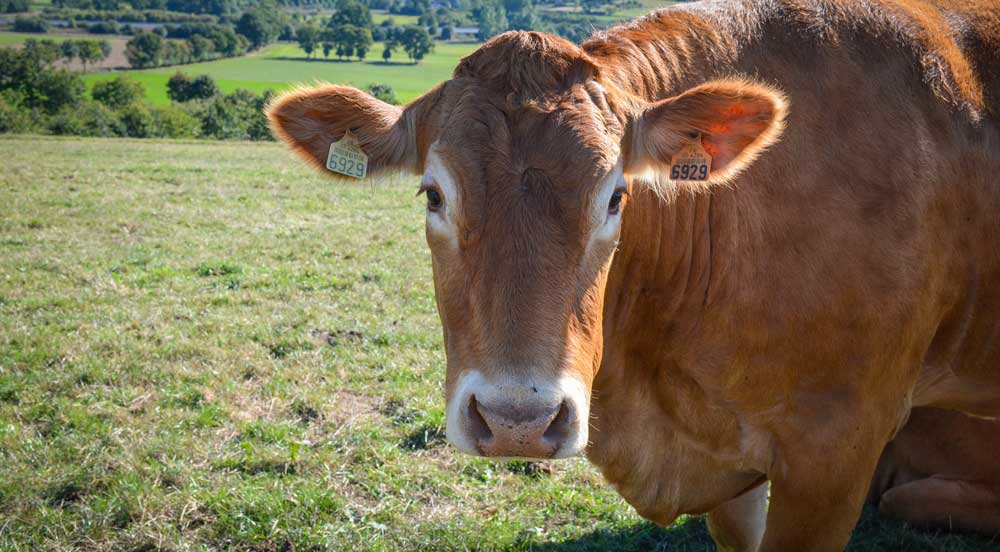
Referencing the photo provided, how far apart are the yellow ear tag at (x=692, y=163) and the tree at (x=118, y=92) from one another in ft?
174

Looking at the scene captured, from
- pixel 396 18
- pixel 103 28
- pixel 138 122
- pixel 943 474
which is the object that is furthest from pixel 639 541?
pixel 103 28

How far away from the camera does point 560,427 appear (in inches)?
95.8

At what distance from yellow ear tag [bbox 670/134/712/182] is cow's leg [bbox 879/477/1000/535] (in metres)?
2.80

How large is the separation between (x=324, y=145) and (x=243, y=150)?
2293 cm

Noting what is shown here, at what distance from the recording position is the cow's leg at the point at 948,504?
4.64 m

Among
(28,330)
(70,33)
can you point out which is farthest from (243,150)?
(70,33)

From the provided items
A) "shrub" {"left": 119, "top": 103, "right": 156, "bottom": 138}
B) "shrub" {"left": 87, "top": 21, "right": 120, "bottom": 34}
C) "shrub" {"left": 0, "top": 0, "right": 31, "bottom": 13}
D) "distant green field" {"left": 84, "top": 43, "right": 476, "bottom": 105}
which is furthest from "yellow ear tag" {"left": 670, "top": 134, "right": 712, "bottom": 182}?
"shrub" {"left": 0, "top": 0, "right": 31, "bottom": 13}

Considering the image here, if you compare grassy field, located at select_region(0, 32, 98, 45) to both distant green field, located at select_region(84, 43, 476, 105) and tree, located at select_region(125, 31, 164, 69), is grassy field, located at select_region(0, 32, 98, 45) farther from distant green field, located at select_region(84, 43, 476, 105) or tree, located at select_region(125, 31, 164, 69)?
distant green field, located at select_region(84, 43, 476, 105)

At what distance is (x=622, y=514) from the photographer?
4707 mm

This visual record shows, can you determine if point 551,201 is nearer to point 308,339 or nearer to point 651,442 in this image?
point 651,442

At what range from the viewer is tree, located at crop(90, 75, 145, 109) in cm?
5028

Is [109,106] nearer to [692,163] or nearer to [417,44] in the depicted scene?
[417,44]

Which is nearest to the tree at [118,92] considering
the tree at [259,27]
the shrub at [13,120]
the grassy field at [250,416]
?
the shrub at [13,120]

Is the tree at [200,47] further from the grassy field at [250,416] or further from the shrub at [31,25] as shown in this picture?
the grassy field at [250,416]
